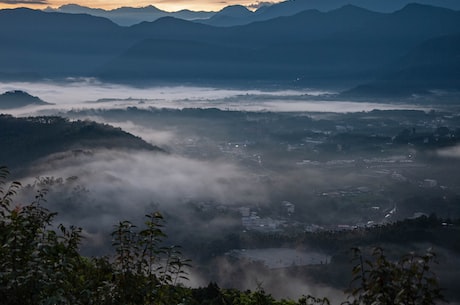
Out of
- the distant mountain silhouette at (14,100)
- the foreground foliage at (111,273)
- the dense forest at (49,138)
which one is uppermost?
the foreground foliage at (111,273)

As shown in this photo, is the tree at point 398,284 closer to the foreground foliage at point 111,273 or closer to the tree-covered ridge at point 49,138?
the foreground foliage at point 111,273

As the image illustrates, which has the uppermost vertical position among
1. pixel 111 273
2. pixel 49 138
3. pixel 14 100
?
pixel 111 273

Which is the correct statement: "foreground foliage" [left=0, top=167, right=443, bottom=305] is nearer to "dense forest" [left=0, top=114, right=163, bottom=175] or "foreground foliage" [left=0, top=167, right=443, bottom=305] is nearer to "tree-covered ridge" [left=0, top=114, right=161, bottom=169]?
"dense forest" [left=0, top=114, right=163, bottom=175]

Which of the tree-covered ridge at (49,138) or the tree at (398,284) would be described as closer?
the tree at (398,284)

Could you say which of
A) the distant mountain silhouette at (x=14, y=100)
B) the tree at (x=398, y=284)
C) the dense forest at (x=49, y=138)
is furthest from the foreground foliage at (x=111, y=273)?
the distant mountain silhouette at (x=14, y=100)

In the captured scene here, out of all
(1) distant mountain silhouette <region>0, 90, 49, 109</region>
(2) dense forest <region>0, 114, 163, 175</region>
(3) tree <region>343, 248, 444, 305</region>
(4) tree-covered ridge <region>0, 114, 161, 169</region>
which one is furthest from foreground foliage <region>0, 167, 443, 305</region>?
(1) distant mountain silhouette <region>0, 90, 49, 109</region>

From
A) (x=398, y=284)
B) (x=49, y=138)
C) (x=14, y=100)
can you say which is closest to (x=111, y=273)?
(x=398, y=284)

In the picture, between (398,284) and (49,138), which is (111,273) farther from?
(49,138)
